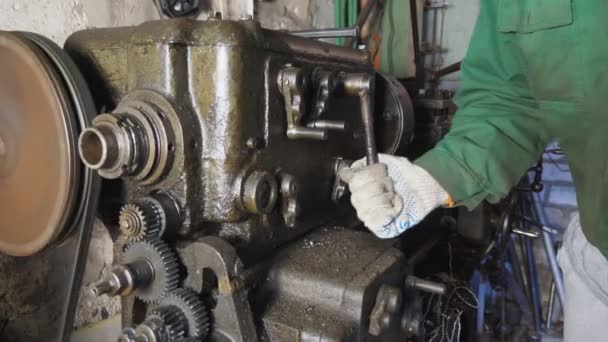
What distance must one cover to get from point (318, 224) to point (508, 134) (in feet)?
1.58

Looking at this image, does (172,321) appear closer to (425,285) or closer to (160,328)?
(160,328)

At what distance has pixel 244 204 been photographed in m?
0.79

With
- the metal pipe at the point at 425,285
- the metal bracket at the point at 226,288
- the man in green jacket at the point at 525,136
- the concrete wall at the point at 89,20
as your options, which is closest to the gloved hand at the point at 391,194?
the man in green jacket at the point at 525,136

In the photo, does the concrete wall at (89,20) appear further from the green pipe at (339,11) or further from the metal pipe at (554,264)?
the metal pipe at (554,264)

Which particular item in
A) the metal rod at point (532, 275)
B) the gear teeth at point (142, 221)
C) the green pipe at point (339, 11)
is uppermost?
the green pipe at point (339, 11)

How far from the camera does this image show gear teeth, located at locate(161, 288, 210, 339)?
2.31 feet

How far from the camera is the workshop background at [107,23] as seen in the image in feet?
3.58

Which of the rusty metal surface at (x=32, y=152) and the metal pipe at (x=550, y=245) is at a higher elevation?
the rusty metal surface at (x=32, y=152)

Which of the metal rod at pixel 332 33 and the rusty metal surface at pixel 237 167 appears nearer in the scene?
the rusty metal surface at pixel 237 167

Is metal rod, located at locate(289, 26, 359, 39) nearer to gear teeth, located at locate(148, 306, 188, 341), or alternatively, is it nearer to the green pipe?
the green pipe

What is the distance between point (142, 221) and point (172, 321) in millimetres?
164

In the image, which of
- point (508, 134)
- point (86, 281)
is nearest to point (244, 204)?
point (508, 134)

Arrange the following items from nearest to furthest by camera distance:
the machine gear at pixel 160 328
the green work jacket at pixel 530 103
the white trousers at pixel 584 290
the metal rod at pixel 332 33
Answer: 1. the machine gear at pixel 160 328
2. the green work jacket at pixel 530 103
3. the white trousers at pixel 584 290
4. the metal rod at pixel 332 33

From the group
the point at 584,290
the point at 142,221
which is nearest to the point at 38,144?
the point at 142,221
